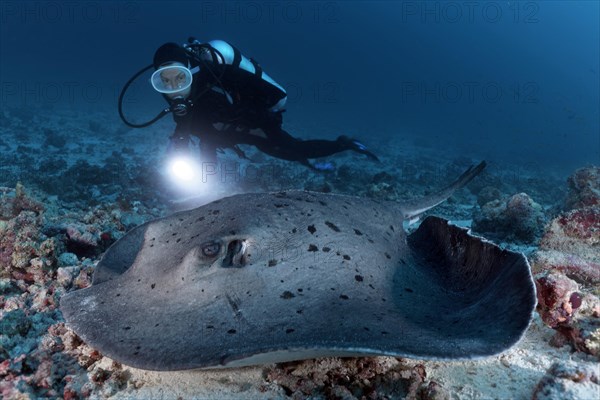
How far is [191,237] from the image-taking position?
9.91 feet

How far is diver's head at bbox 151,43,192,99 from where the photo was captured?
22.6ft

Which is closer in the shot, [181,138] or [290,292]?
[290,292]

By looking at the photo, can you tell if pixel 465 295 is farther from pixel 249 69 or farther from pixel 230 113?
pixel 249 69

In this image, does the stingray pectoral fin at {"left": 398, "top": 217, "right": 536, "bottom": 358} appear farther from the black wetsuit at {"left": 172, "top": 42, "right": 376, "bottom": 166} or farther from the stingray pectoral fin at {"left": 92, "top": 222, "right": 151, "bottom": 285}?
the black wetsuit at {"left": 172, "top": 42, "right": 376, "bottom": 166}

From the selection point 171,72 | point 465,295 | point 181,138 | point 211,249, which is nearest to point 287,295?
point 211,249

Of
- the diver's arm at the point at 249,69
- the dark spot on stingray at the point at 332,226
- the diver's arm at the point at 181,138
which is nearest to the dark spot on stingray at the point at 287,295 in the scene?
the dark spot on stingray at the point at 332,226

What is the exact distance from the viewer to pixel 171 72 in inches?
273

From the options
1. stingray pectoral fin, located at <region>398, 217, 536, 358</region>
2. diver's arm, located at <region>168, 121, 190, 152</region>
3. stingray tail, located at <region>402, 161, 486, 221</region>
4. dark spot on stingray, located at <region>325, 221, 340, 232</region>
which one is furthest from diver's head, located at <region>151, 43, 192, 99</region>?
stingray pectoral fin, located at <region>398, 217, 536, 358</region>

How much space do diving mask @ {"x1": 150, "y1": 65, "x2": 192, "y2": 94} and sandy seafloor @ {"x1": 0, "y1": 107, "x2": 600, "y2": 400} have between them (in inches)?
98.3

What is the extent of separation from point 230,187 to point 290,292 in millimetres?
8545

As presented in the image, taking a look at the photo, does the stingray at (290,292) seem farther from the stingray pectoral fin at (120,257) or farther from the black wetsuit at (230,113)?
the black wetsuit at (230,113)

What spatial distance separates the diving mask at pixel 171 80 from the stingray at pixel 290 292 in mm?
4311

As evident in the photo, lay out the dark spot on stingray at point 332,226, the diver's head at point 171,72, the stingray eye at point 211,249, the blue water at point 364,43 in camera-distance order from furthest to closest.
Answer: the blue water at point 364,43 < the diver's head at point 171,72 < the dark spot on stingray at point 332,226 < the stingray eye at point 211,249

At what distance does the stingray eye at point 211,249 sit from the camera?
254 centimetres
